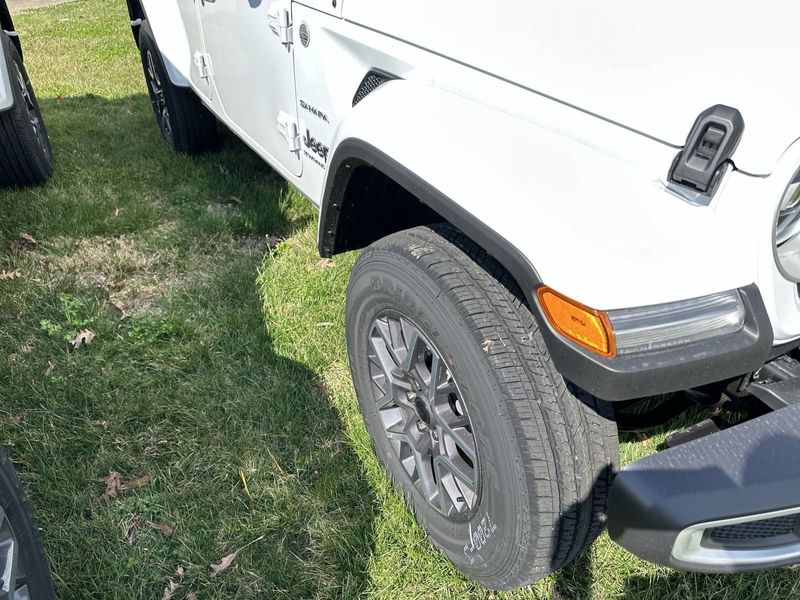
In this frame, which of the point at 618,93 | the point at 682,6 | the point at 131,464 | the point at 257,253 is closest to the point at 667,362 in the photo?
the point at 618,93

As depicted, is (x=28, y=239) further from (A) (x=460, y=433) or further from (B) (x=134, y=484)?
(A) (x=460, y=433)

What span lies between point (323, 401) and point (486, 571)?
1.01 metres

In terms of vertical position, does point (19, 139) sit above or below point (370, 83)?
below

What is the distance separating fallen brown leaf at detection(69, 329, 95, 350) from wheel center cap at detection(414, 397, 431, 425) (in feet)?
5.47

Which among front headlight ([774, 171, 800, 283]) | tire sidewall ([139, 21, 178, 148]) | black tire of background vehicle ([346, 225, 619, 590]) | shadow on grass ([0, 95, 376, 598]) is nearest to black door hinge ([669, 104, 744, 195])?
front headlight ([774, 171, 800, 283])

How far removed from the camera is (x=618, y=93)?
1.38m

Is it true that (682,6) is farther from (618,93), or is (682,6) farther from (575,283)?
(575,283)

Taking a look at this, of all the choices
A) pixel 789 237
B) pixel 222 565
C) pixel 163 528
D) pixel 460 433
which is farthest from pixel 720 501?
pixel 163 528

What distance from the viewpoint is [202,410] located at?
2.51m

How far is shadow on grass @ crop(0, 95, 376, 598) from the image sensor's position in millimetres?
2014

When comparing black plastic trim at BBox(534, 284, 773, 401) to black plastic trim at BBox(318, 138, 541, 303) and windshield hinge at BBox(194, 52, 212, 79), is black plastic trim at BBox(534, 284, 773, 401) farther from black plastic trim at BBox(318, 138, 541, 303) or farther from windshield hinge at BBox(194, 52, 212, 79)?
windshield hinge at BBox(194, 52, 212, 79)

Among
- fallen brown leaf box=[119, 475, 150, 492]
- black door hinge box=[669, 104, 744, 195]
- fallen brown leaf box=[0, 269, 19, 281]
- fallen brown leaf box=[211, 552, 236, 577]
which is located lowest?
fallen brown leaf box=[0, 269, 19, 281]

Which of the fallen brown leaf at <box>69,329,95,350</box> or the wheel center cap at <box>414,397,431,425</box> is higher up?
the wheel center cap at <box>414,397,431,425</box>

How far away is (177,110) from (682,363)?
382 cm
